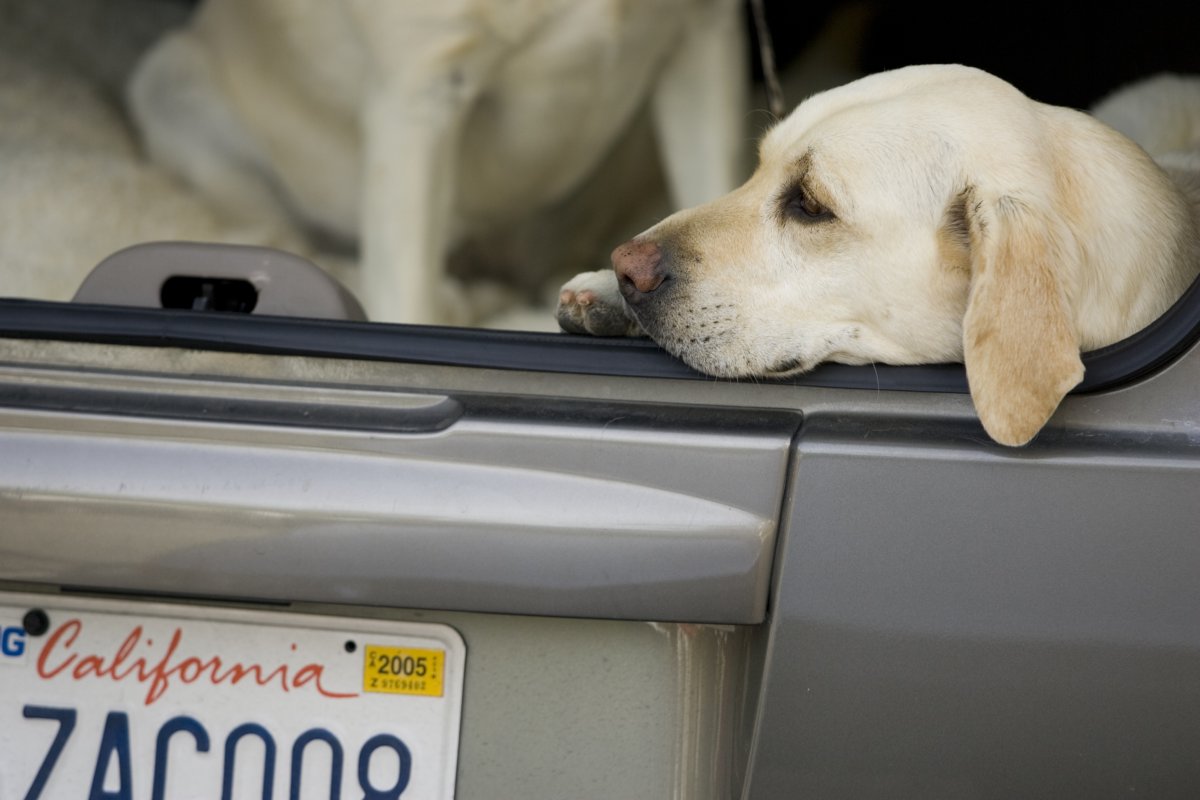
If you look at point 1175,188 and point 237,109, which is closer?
point 1175,188

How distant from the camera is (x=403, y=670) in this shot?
1.12 m

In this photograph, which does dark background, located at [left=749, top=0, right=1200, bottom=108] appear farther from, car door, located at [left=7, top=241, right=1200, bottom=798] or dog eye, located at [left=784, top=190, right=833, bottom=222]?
car door, located at [left=7, top=241, right=1200, bottom=798]

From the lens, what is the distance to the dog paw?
138cm

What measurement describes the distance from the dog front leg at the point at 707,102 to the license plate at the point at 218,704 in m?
1.40

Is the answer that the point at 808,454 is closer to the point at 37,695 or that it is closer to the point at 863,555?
the point at 863,555

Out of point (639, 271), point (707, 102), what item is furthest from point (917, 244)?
point (707, 102)

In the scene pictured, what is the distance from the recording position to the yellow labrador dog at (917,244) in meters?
1.19

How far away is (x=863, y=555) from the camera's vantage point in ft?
3.43

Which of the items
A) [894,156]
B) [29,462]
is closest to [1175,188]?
[894,156]

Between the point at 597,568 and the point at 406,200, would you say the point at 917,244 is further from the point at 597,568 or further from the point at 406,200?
the point at 406,200

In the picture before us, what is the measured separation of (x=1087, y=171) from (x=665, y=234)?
0.41 meters

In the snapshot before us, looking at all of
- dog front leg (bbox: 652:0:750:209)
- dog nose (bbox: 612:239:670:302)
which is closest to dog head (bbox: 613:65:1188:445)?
dog nose (bbox: 612:239:670:302)

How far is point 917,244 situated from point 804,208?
0.12 metres

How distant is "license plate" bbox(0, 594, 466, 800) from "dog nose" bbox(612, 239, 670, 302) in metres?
0.40
